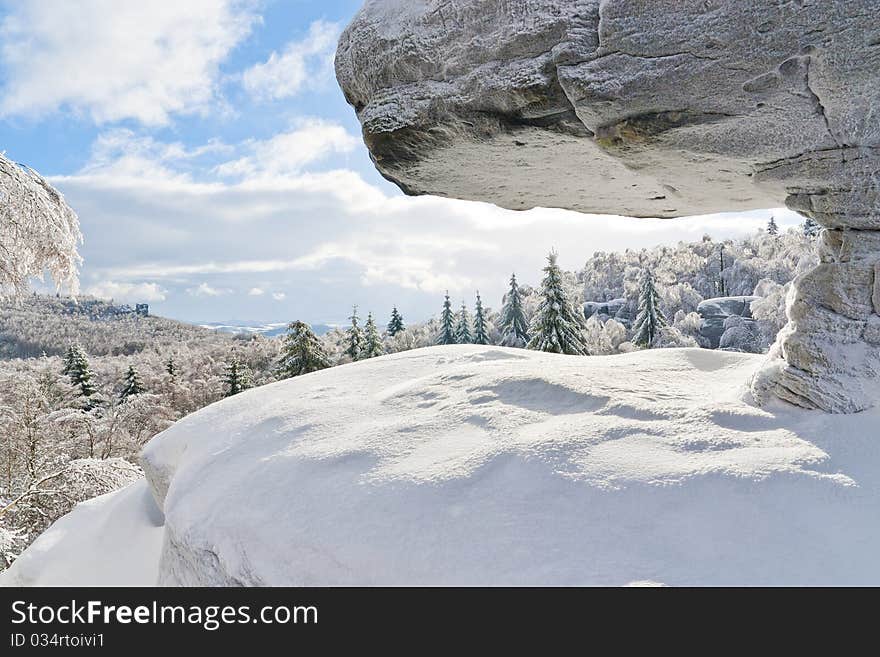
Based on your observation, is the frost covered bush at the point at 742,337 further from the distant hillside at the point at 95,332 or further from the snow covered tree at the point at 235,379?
the distant hillside at the point at 95,332

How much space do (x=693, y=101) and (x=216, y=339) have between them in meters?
59.5

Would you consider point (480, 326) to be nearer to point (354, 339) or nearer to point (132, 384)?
point (354, 339)

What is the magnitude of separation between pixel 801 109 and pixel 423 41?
266cm

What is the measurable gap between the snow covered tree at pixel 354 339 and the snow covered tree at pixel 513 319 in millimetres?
8230

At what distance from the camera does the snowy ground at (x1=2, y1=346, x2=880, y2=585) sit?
2197 mm

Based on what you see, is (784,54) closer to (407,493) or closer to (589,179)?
(589,179)

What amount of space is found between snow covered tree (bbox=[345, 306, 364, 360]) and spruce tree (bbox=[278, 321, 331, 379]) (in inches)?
187

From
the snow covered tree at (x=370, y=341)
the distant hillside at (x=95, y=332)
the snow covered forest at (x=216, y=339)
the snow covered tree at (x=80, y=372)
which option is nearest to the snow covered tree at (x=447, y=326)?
the snow covered forest at (x=216, y=339)

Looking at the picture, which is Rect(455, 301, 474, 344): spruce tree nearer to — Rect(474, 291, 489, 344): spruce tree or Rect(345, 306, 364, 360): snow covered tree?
Rect(474, 291, 489, 344): spruce tree

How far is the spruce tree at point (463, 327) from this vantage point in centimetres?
2961

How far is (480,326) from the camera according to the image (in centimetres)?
3086

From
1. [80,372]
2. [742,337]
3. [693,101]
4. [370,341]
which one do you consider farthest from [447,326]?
[693,101]

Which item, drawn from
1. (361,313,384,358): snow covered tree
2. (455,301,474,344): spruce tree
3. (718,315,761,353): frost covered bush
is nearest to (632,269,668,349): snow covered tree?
(718,315,761,353): frost covered bush
